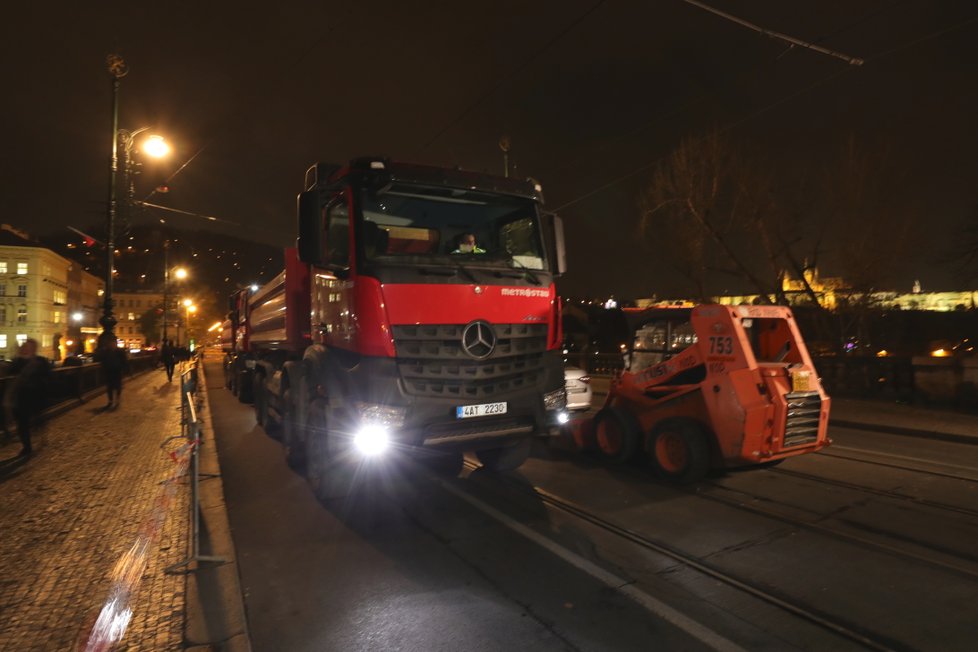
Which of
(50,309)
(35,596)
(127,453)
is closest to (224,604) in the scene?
(35,596)

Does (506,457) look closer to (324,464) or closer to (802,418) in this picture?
(324,464)

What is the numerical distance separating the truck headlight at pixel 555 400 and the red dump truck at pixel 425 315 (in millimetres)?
12

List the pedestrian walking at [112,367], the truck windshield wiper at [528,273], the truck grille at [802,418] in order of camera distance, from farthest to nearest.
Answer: the pedestrian walking at [112,367], the truck grille at [802,418], the truck windshield wiper at [528,273]

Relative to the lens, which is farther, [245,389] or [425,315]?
[245,389]

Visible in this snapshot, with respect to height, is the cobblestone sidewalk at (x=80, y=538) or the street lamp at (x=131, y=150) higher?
the street lamp at (x=131, y=150)

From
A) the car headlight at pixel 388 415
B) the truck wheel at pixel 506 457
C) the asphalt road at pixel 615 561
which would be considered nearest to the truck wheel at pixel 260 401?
the asphalt road at pixel 615 561

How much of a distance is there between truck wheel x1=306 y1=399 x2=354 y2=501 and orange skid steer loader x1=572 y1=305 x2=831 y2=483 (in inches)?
141

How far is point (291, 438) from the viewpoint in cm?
813

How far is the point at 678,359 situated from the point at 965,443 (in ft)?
21.3

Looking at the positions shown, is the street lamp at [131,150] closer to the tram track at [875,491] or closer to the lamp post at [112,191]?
the lamp post at [112,191]

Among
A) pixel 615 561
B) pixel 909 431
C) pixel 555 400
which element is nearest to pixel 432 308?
pixel 555 400

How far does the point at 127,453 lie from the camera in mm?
9125

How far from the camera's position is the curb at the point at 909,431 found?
32.2 ft

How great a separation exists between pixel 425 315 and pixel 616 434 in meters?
3.60
